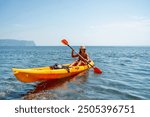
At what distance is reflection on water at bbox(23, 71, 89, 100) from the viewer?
9430 mm

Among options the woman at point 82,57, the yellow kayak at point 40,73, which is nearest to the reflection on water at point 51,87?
the yellow kayak at point 40,73

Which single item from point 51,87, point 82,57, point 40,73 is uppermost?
point 82,57

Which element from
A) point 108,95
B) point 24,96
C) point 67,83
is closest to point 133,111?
point 108,95

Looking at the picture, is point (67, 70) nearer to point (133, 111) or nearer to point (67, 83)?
point (67, 83)

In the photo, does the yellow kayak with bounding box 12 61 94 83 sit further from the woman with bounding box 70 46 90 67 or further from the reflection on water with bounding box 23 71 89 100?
the woman with bounding box 70 46 90 67

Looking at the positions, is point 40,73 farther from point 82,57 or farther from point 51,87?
point 82,57

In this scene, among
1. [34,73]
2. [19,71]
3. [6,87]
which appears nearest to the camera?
[19,71]

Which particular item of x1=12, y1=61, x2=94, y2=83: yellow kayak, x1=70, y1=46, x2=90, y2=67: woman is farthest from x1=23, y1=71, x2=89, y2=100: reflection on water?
x1=70, y1=46, x2=90, y2=67: woman

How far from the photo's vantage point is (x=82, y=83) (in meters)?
12.4

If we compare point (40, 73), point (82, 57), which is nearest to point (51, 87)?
Result: point (40, 73)

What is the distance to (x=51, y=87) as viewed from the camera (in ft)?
36.1

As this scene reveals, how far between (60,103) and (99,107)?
1.27m

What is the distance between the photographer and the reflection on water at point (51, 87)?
9430mm

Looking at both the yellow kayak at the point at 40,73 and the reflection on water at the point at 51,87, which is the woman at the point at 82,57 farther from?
the reflection on water at the point at 51,87
